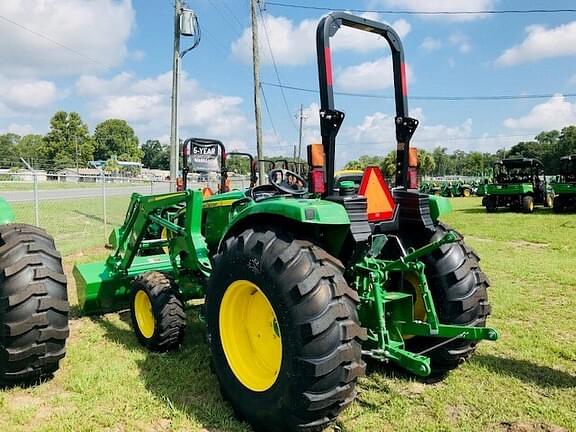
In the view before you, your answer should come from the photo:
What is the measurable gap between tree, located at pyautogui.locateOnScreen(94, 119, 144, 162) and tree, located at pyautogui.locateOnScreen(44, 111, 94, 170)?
2900cm

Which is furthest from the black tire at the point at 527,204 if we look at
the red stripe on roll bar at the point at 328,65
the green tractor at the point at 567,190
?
the red stripe on roll bar at the point at 328,65

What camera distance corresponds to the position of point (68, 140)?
7162cm

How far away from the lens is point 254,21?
65.1 feet

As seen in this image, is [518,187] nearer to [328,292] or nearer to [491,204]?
[491,204]

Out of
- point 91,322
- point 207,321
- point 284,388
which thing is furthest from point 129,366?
point 284,388

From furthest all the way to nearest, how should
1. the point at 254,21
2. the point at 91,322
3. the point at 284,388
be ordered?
the point at 254,21
the point at 91,322
the point at 284,388

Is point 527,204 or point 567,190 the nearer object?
point 567,190

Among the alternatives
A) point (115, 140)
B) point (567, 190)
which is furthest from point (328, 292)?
point (115, 140)

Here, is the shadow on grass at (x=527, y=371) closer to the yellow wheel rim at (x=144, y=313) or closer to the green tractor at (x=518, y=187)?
the yellow wheel rim at (x=144, y=313)

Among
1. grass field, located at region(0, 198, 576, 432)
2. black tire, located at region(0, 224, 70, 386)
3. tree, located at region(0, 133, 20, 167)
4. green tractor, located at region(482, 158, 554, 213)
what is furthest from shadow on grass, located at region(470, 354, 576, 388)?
tree, located at region(0, 133, 20, 167)

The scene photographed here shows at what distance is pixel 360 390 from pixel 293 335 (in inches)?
47.2

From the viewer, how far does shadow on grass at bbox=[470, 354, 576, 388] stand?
147 inches

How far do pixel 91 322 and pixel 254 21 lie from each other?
17.1 m

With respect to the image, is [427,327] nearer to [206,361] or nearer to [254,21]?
[206,361]
